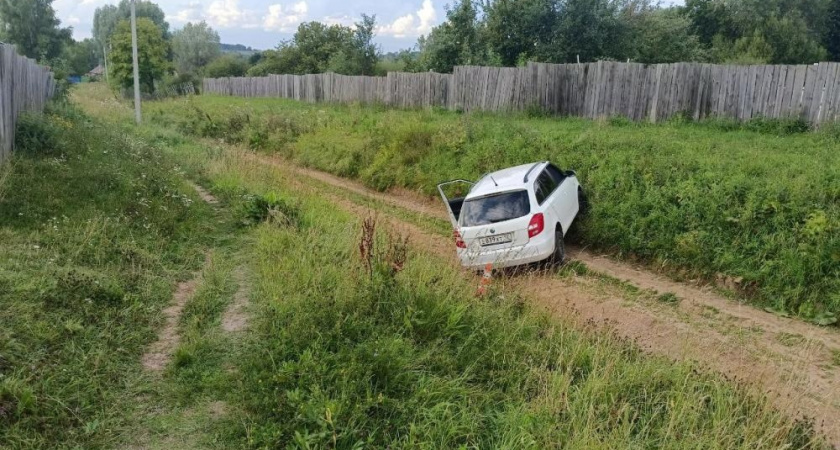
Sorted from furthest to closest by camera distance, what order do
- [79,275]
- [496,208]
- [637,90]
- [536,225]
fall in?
1. [637,90]
2. [496,208]
3. [536,225]
4. [79,275]

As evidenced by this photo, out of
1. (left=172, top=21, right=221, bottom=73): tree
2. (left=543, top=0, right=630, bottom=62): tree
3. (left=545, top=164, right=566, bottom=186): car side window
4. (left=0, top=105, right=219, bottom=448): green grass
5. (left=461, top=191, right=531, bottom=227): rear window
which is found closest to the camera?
(left=0, top=105, right=219, bottom=448): green grass

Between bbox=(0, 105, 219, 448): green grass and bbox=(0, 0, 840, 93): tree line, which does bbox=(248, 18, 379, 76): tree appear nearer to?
bbox=(0, 0, 840, 93): tree line

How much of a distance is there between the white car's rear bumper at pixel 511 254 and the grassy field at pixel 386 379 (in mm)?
1722

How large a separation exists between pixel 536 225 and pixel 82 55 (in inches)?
3147

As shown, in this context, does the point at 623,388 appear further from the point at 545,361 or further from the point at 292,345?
the point at 292,345

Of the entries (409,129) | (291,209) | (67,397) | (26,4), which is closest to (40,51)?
(26,4)

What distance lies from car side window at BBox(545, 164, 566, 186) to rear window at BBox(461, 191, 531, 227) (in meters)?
1.26

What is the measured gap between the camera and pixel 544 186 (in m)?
8.86

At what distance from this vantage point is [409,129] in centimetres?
1500

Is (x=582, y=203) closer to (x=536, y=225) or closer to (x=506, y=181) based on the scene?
(x=506, y=181)

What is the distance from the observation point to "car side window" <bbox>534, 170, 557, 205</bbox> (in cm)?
855

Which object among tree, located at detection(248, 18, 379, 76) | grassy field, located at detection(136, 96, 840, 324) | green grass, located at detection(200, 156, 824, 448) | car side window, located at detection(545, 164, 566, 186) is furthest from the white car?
tree, located at detection(248, 18, 379, 76)

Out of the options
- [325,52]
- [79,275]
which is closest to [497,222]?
[79,275]

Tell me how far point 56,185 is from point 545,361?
22.9ft
